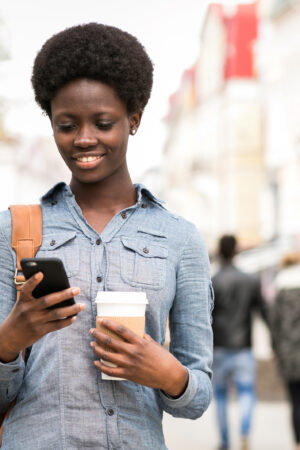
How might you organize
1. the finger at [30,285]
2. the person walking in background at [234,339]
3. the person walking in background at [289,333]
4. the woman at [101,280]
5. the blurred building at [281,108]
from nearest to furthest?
the finger at [30,285] → the woman at [101,280] → the person walking in background at [289,333] → the person walking in background at [234,339] → the blurred building at [281,108]

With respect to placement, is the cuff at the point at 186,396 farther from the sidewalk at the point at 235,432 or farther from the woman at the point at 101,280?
the sidewalk at the point at 235,432

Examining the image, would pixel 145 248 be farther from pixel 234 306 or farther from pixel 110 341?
pixel 234 306

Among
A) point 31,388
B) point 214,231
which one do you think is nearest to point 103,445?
point 31,388

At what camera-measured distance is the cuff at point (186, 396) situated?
2.03 m

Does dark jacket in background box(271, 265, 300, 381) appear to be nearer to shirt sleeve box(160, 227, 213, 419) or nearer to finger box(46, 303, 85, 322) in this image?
shirt sleeve box(160, 227, 213, 419)

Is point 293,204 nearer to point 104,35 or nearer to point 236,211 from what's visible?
point 236,211

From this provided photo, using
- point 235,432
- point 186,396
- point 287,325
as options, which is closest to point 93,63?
point 186,396

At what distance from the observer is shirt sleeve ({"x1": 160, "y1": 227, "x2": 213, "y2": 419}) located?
212cm

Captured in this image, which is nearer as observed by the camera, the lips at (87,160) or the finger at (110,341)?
the finger at (110,341)

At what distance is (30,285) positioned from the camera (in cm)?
175

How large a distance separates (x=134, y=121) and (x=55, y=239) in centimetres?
40

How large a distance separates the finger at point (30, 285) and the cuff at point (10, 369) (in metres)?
0.20

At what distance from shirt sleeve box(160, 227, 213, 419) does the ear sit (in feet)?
1.12

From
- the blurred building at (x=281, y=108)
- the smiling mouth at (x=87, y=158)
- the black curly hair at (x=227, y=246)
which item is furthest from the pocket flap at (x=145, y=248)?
the blurred building at (x=281, y=108)
